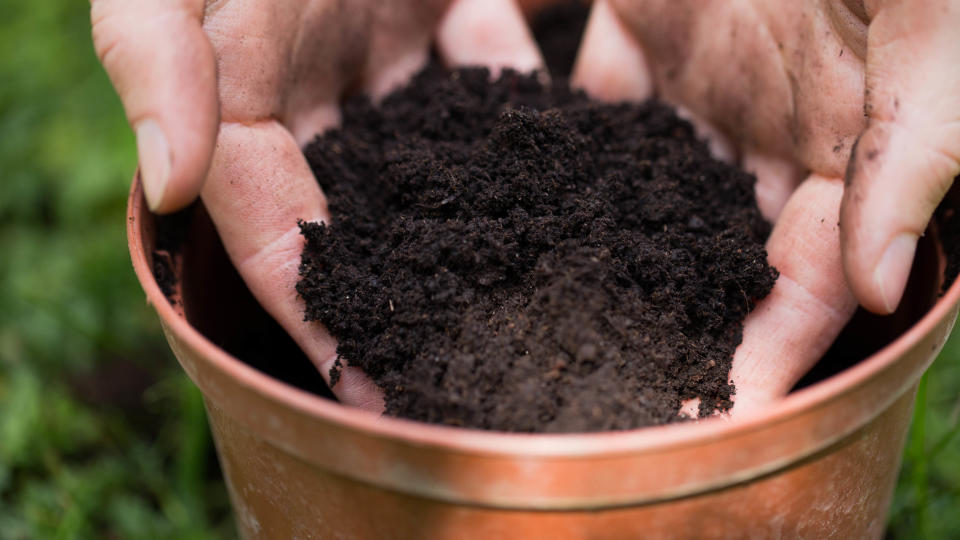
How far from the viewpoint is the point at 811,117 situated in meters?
1.28

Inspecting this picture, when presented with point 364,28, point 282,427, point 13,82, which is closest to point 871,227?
point 282,427

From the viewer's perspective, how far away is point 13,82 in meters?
2.71

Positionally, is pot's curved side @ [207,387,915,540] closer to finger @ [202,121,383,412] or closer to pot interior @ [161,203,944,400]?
finger @ [202,121,383,412]

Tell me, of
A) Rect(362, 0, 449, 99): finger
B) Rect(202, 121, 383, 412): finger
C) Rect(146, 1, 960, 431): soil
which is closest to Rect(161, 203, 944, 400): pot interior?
Rect(146, 1, 960, 431): soil

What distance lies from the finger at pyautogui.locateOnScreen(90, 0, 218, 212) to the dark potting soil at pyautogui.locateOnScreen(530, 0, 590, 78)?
45.7 inches

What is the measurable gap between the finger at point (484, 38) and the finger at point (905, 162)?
909 millimetres

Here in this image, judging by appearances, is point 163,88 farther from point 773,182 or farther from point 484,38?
point 773,182

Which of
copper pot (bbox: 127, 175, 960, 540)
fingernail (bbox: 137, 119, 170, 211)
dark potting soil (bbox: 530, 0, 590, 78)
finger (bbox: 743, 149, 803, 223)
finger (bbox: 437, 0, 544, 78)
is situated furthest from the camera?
dark potting soil (bbox: 530, 0, 590, 78)

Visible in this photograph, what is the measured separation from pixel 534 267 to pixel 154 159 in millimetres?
541

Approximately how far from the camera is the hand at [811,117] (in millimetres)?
944

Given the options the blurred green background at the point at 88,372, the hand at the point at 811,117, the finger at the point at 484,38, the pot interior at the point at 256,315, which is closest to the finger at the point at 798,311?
the hand at the point at 811,117

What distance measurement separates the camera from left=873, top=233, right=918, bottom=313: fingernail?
3.05 feet

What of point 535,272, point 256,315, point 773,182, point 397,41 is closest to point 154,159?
point 535,272

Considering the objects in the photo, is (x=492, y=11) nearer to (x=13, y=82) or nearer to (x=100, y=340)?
(x=100, y=340)
